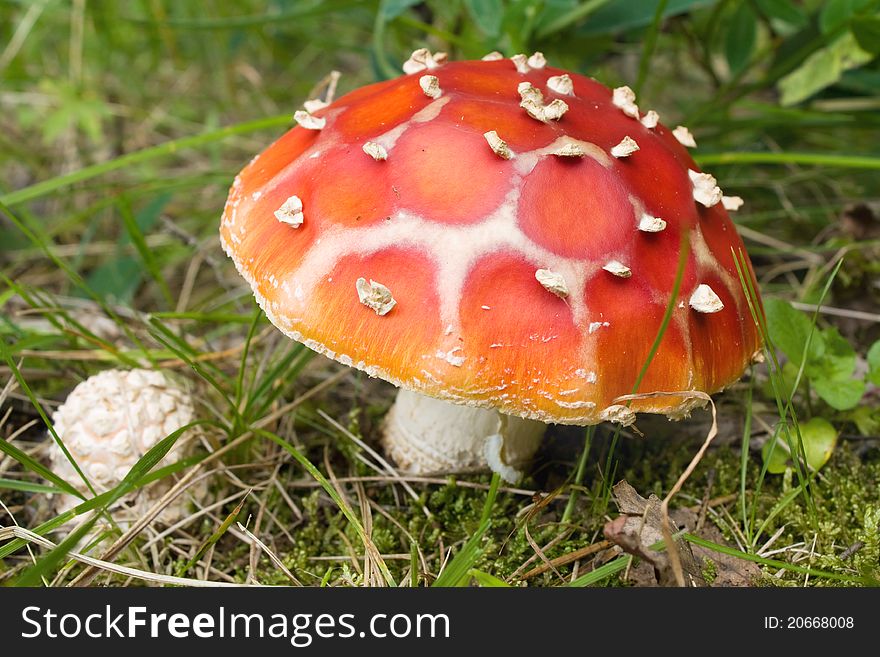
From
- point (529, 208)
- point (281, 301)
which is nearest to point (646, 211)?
point (529, 208)

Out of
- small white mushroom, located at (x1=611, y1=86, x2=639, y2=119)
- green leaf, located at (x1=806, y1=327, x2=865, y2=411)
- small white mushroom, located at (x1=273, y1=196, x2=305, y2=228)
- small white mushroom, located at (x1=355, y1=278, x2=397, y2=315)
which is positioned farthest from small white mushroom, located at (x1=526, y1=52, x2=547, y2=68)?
green leaf, located at (x1=806, y1=327, x2=865, y2=411)

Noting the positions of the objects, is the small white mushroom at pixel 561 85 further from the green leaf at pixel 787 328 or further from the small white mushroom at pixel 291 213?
the green leaf at pixel 787 328

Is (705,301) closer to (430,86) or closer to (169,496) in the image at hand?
(430,86)

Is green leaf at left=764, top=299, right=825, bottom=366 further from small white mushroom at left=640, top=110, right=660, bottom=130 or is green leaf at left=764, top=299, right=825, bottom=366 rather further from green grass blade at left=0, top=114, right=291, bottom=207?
green grass blade at left=0, top=114, right=291, bottom=207

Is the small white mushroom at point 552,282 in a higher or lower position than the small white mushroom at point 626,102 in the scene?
lower

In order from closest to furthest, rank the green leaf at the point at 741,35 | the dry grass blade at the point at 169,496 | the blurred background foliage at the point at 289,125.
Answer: the dry grass blade at the point at 169,496 < the blurred background foliage at the point at 289,125 < the green leaf at the point at 741,35

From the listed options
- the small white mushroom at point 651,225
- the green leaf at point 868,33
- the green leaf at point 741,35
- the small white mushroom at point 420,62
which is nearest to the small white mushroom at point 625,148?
the small white mushroom at point 651,225

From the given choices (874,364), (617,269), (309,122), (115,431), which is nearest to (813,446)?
(874,364)
